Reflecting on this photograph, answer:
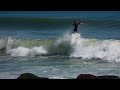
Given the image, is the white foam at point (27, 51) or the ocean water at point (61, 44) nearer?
the ocean water at point (61, 44)

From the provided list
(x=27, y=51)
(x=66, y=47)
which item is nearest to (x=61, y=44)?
(x=66, y=47)

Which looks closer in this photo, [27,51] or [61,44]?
[27,51]

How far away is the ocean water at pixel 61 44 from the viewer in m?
5.80

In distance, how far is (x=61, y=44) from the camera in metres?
7.59

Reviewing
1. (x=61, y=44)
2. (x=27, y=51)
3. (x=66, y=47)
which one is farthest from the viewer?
(x=61, y=44)

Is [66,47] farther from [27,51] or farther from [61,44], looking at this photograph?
[27,51]

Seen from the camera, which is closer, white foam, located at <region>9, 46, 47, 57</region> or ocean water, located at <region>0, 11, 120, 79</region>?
ocean water, located at <region>0, 11, 120, 79</region>

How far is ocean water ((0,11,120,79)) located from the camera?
580 cm

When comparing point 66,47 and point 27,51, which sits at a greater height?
point 66,47
